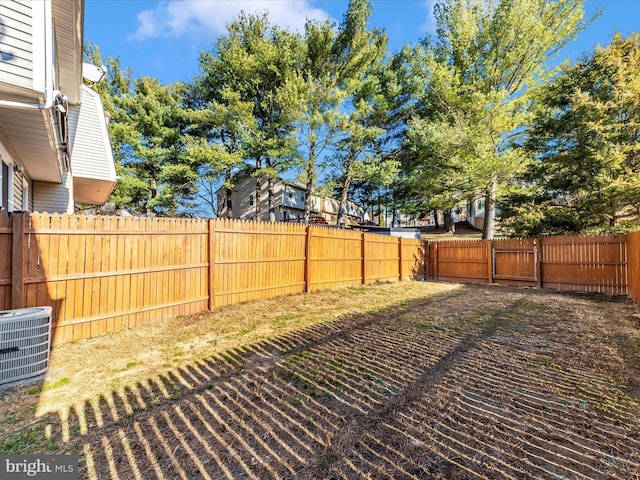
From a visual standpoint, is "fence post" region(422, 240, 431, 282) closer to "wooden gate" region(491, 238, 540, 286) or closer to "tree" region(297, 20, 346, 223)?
"wooden gate" region(491, 238, 540, 286)

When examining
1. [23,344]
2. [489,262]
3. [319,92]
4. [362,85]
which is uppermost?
[362,85]

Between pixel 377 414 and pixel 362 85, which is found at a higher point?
pixel 362 85

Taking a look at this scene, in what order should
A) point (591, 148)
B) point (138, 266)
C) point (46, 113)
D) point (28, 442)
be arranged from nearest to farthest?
point (28, 442)
point (46, 113)
point (138, 266)
point (591, 148)

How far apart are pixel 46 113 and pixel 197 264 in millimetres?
3005

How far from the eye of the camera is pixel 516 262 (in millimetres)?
10492

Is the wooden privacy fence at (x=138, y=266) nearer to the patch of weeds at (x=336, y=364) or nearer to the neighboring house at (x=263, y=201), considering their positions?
the patch of weeds at (x=336, y=364)

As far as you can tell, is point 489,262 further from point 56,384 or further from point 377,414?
point 56,384

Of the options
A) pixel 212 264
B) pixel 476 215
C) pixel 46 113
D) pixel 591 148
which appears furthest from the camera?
pixel 476 215

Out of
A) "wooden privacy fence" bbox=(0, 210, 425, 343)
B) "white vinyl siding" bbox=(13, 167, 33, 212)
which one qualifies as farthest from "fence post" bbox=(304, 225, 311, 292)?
"white vinyl siding" bbox=(13, 167, 33, 212)

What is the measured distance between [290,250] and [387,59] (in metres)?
15.9

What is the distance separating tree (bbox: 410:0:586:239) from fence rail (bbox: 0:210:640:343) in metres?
4.24

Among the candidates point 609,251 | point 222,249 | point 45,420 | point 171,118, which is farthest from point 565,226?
point 171,118

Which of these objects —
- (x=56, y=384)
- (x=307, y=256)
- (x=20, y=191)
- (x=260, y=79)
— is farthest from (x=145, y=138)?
(x=56, y=384)

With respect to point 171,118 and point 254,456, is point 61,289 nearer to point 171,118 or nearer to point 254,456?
point 254,456
